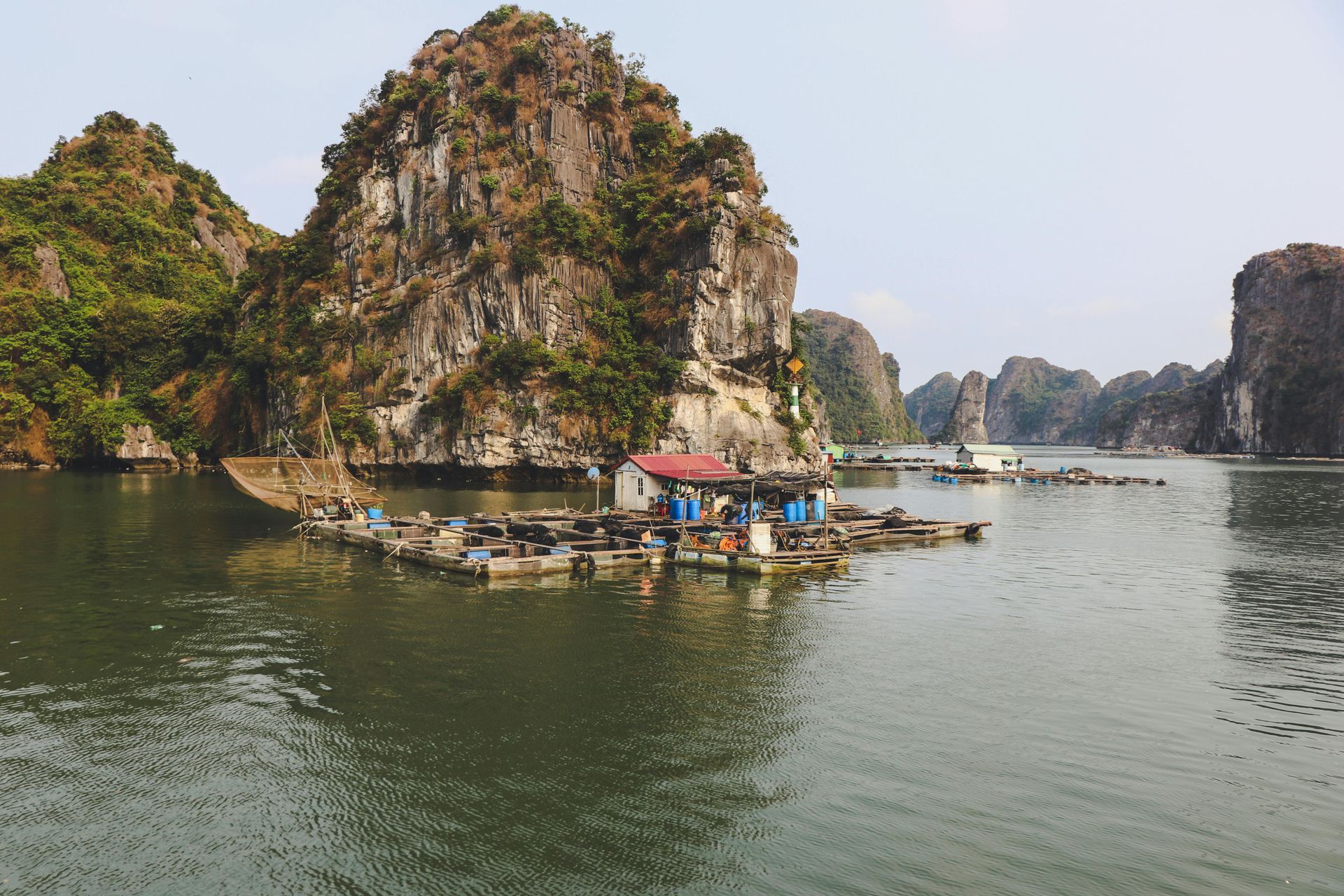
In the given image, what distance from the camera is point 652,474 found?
137ft

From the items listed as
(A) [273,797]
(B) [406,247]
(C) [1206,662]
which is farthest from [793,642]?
(B) [406,247]

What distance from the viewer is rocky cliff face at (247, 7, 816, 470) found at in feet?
240

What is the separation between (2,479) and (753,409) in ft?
223

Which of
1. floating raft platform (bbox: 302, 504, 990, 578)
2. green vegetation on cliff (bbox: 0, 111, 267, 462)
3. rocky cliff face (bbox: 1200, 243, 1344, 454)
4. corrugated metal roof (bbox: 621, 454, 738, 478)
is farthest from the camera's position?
rocky cliff face (bbox: 1200, 243, 1344, 454)

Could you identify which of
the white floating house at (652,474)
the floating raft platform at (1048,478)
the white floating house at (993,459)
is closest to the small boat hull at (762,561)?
the white floating house at (652,474)

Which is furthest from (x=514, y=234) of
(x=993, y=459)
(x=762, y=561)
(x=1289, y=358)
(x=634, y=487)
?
(x=1289, y=358)

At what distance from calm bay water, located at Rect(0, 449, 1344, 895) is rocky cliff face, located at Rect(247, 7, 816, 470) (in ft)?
148

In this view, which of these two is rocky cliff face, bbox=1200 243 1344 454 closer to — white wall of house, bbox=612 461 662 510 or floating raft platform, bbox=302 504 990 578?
floating raft platform, bbox=302 504 990 578

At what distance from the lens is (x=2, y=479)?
63.9 meters

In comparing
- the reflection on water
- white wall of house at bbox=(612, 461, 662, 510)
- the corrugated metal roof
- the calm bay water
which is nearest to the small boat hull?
the calm bay water

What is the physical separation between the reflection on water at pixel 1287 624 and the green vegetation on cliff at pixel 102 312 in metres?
95.8

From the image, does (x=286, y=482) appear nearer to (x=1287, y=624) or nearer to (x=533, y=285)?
(x=533, y=285)

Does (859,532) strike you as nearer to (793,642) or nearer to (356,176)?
(793,642)

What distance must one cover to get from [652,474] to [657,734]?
94.0ft
